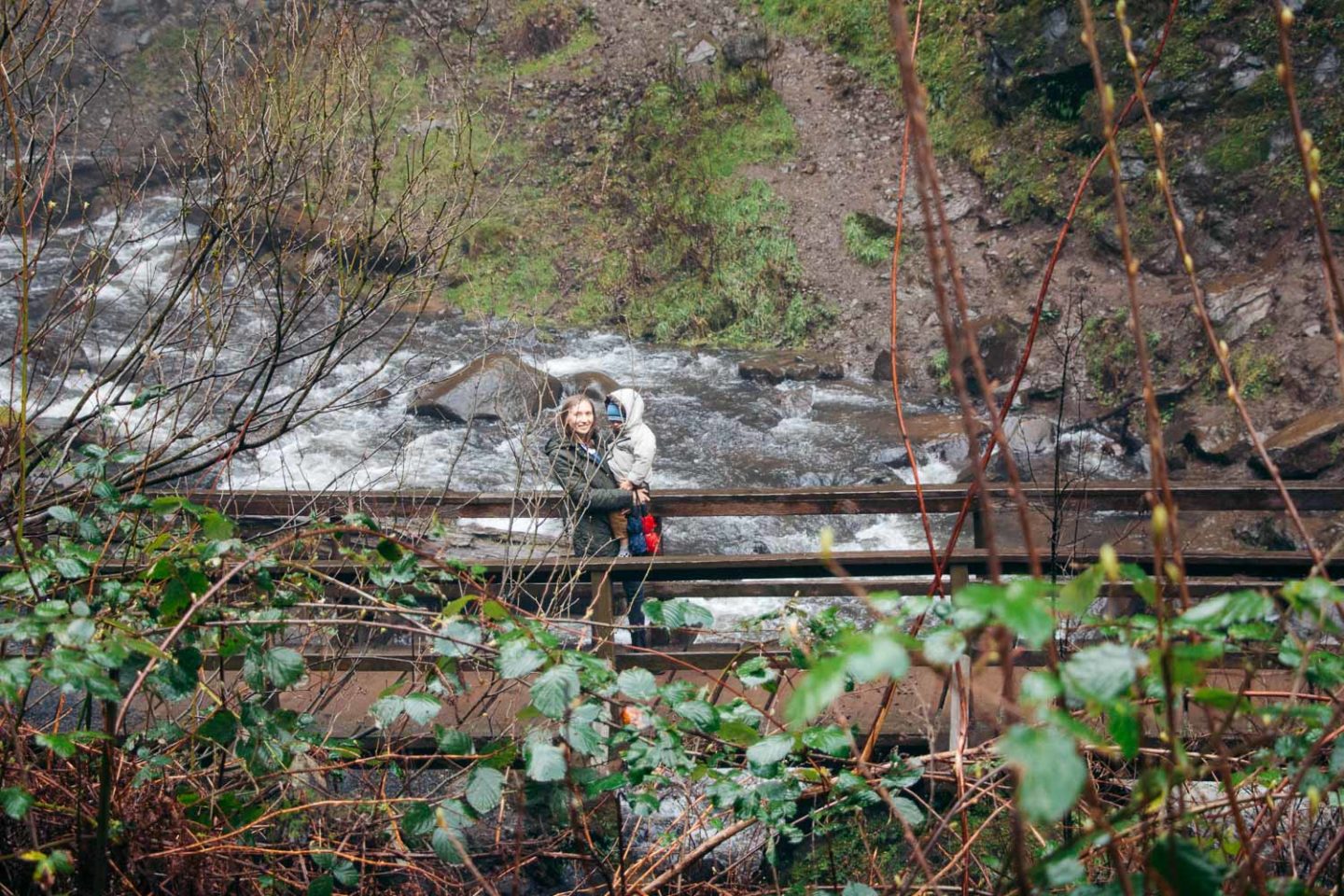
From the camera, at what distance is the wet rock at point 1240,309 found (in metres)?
10.8

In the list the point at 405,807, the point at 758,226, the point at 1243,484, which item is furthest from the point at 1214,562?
the point at 758,226

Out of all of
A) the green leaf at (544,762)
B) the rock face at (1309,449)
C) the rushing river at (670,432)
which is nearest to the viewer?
the green leaf at (544,762)

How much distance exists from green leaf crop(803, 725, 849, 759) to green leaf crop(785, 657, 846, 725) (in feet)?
3.55

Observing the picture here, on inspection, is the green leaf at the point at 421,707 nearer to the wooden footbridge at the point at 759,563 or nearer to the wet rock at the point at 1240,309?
the wooden footbridge at the point at 759,563

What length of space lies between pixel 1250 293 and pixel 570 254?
918cm

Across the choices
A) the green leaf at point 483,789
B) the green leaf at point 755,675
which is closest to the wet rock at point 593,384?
the green leaf at point 755,675

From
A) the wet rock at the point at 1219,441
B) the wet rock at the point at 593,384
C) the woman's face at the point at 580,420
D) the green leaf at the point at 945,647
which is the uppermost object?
the green leaf at the point at 945,647

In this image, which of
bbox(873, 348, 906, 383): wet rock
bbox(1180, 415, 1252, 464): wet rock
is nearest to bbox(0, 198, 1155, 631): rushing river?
bbox(873, 348, 906, 383): wet rock

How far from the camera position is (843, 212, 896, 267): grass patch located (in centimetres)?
1395

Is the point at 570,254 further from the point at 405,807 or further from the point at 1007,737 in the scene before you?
the point at 1007,737

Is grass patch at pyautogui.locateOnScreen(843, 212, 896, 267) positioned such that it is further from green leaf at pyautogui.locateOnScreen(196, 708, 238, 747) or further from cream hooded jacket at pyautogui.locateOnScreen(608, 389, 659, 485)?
green leaf at pyautogui.locateOnScreen(196, 708, 238, 747)

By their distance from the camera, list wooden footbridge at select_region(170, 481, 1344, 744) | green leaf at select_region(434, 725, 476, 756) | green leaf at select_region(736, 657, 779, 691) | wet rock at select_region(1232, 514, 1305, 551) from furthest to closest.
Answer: wet rock at select_region(1232, 514, 1305, 551)
wooden footbridge at select_region(170, 481, 1344, 744)
green leaf at select_region(736, 657, 779, 691)
green leaf at select_region(434, 725, 476, 756)

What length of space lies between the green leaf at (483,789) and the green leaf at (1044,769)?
4.15 feet

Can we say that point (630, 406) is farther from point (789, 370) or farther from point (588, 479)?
point (789, 370)
